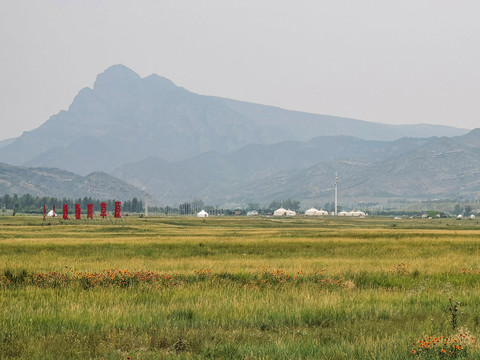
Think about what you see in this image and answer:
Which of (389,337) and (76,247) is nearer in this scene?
(389,337)

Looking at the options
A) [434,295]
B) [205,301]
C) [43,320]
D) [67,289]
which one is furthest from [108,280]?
[434,295]

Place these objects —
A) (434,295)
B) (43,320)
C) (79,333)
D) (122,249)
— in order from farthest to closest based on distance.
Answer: (122,249) → (434,295) → (43,320) → (79,333)

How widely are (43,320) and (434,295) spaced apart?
16013 mm

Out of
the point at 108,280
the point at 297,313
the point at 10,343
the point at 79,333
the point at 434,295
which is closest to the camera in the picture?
the point at 10,343

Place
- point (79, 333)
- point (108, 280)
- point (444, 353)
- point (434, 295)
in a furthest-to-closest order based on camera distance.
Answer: point (108, 280)
point (434, 295)
point (79, 333)
point (444, 353)

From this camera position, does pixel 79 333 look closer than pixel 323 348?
No

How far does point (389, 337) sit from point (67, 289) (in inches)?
623

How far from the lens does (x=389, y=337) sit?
18312 mm

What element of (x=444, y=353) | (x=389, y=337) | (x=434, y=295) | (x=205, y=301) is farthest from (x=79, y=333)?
(x=434, y=295)

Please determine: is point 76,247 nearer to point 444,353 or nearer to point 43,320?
point 43,320

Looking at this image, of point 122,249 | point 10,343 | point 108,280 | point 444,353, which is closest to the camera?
point 444,353

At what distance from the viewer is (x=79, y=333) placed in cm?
1886

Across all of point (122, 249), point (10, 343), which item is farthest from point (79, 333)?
point (122, 249)

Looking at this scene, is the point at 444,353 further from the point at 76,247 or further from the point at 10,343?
the point at 76,247
